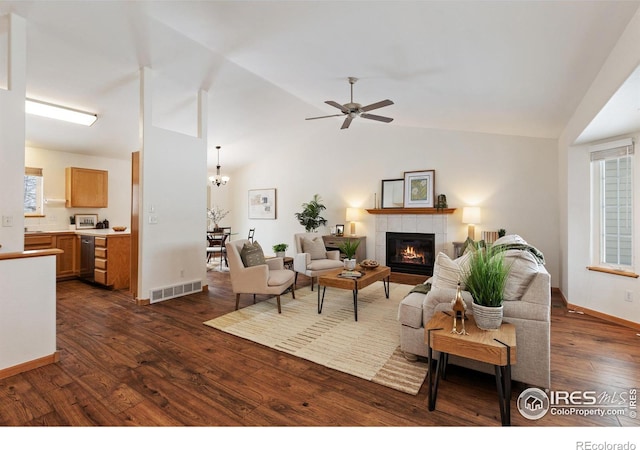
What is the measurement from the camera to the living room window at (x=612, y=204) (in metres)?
3.75

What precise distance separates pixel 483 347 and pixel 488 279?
469 mm

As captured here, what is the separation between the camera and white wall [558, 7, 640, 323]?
3.56 m

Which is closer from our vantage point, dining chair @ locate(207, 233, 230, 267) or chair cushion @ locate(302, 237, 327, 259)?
chair cushion @ locate(302, 237, 327, 259)

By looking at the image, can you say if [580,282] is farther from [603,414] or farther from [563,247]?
[603,414]

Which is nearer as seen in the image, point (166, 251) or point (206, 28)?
point (206, 28)

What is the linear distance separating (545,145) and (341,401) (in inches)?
211

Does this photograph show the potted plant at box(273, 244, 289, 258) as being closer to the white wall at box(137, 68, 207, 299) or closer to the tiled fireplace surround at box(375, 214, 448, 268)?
the white wall at box(137, 68, 207, 299)

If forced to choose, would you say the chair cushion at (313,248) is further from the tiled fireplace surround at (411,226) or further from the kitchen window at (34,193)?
the kitchen window at (34,193)

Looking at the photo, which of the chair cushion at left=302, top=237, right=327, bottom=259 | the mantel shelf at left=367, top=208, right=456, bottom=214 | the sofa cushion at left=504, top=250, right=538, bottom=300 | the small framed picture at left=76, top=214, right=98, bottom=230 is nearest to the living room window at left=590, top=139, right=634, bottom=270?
the mantel shelf at left=367, top=208, right=456, bottom=214

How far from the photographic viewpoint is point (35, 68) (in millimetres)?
3607

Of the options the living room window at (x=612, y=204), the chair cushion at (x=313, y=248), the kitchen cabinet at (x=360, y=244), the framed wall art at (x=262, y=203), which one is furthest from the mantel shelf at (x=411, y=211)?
the framed wall art at (x=262, y=203)

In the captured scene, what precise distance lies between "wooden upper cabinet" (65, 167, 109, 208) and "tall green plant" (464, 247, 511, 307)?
7.17 m

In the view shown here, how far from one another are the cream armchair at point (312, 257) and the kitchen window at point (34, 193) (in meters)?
4.94

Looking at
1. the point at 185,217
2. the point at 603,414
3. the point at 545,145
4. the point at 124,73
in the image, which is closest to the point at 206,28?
the point at 124,73
